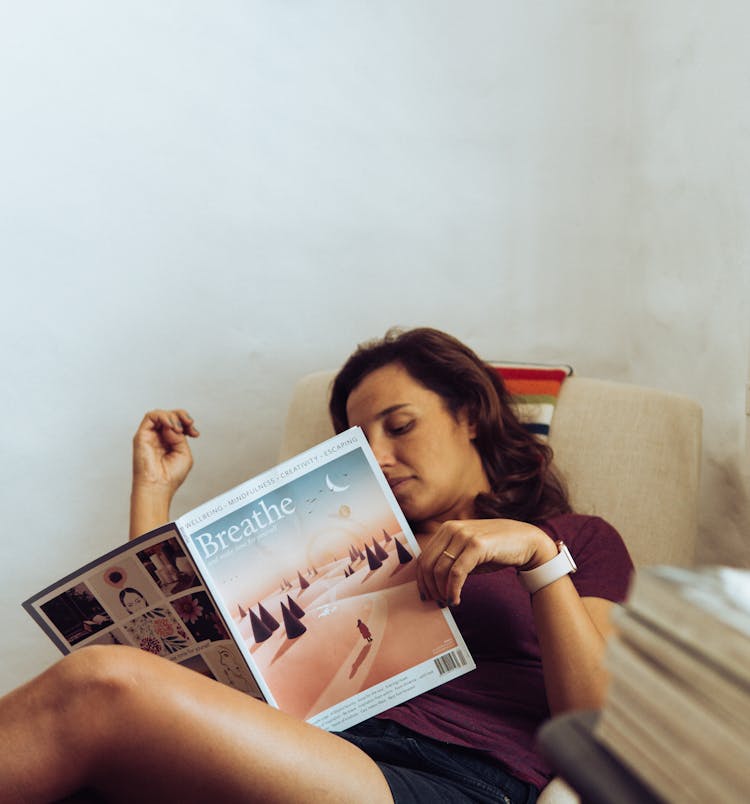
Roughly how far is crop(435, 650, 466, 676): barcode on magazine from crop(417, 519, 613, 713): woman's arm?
0.22 feet

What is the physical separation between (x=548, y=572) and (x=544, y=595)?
28mm

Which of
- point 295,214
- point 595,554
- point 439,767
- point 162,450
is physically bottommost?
point 439,767

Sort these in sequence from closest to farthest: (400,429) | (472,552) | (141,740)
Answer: (141,740), (472,552), (400,429)

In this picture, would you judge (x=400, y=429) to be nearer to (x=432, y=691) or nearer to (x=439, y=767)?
(x=432, y=691)

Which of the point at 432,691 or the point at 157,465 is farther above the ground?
the point at 157,465

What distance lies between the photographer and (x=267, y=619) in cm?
106

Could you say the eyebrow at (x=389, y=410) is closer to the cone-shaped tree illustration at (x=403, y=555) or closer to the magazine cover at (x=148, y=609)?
the cone-shaped tree illustration at (x=403, y=555)

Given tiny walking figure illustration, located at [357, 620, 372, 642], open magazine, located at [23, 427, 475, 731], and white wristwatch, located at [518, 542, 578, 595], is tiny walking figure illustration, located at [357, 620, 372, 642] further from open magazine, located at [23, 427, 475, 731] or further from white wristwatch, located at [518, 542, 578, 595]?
white wristwatch, located at [518, 542, 578, 595]

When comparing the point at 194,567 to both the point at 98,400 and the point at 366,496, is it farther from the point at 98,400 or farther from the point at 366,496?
the point at 98,400

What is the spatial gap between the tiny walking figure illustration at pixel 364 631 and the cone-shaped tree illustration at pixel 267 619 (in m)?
0.10

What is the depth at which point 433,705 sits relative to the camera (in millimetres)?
1087

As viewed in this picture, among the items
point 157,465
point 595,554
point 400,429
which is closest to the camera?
point 595,554

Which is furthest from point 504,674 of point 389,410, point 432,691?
point 389,410

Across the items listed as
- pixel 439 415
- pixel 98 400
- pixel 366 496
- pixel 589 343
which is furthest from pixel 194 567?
pixel 589 343
